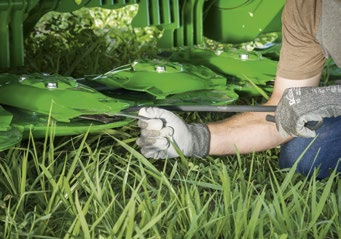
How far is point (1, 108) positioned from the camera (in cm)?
302

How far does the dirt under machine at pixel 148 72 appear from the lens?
3.11 metres

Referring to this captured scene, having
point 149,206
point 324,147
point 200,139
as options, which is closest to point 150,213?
point 149,206

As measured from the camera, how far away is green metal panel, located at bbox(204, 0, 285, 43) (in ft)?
13.9

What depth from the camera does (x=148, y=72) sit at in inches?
141

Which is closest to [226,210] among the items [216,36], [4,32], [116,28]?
[4,32]

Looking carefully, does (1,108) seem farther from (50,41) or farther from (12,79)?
(50,41)

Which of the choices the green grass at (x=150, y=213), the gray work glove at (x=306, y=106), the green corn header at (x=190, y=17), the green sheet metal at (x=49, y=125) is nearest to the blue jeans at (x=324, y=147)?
the gray work glove at (x=306, y=106)

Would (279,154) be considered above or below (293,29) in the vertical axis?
below

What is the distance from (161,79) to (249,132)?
486 millimetres

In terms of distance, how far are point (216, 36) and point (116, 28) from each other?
847mm

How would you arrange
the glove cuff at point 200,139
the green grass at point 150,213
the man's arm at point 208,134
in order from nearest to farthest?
the green grass at point 150,213 → the man's arm at point 208,134 → the glove cuff at point 200,139

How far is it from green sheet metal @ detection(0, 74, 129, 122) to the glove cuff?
25 cm

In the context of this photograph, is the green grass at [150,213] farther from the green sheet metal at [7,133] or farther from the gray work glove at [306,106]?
the gray work glove at [306,106]

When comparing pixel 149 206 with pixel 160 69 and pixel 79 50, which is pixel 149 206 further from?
pixel 79 50
